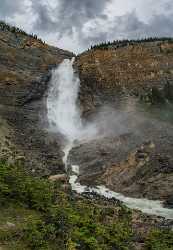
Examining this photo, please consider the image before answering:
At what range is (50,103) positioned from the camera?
8200 cm

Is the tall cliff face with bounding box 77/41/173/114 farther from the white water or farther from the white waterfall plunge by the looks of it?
the white water

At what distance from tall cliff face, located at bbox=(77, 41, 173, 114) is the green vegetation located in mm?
50895

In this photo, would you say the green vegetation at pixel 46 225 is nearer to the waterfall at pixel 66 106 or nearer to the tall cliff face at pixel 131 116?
the tall cliff face at pixel 131 116

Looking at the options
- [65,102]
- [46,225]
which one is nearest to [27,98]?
[65,102]

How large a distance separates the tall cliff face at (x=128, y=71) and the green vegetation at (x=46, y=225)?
167ft

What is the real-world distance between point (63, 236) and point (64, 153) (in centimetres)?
4135

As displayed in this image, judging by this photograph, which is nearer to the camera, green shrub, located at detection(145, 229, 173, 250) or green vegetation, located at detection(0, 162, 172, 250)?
green vegetation, located at detection(0, 162, 172, 250)

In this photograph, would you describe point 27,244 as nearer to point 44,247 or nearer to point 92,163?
point 44,247

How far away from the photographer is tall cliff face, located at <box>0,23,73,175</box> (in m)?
60.2

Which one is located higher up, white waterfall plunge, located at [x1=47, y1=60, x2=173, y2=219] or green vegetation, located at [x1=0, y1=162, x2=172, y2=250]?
white waterfall plunge, located at [x1=47, y1=60, x2=173, y2=219]

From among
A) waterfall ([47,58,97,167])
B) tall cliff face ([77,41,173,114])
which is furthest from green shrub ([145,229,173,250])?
tall cliff face ([77,41,173,114])

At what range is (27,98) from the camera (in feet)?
251

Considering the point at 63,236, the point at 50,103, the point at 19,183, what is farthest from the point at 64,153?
the point at 63,236

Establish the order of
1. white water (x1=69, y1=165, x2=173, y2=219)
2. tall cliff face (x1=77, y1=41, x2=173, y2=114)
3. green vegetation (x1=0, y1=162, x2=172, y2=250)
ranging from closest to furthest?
green vegetation (x1=0, y1=162, x2=172, y2=250), white water (x1=69, y1=165, x2=173, y2=219), tall cliff face (x1=77, y1=41, x2=173, y2=114)
